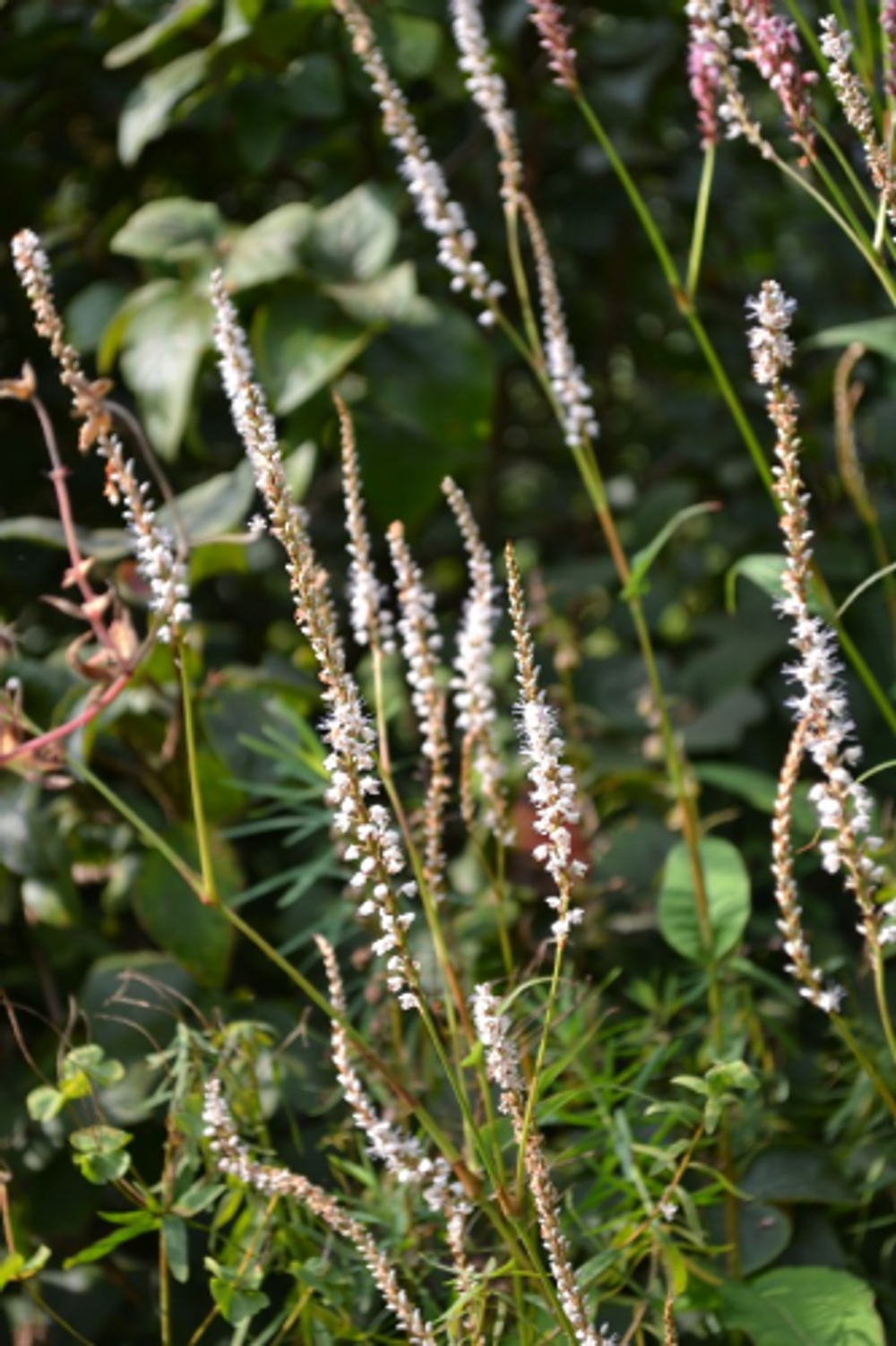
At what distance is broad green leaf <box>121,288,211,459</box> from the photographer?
146 centimetres

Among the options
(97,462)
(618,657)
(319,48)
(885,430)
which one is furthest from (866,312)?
(97,462)

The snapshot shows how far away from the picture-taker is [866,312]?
1945 millimetres

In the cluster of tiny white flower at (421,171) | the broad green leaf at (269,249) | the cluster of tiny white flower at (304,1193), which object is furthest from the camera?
the broad green leaf at (269,249)

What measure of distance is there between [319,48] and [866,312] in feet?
2.35

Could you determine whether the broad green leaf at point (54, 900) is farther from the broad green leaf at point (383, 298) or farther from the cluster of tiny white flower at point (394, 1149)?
the broad green leaf at point (383, 298)

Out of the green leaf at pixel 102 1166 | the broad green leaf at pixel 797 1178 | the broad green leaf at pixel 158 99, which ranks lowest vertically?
the broad green leaf at pixel 797 1178

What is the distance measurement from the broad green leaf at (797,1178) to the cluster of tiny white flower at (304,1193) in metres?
0.32

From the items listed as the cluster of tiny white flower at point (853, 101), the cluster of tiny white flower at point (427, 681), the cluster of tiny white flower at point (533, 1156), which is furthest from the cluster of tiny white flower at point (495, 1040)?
the cluster of tiny white flower at point (853, 101)

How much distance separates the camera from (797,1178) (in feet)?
3.66

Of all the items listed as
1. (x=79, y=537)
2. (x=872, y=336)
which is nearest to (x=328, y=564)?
(x=79, y=537)

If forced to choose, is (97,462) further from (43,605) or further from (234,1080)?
(234,1080)

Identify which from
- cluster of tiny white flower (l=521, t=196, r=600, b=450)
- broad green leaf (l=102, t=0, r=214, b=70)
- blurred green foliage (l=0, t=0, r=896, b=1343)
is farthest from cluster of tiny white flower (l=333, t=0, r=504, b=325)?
broad green leaf (l=102, t=0, r=214, b=70)

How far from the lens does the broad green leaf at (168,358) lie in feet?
4.78

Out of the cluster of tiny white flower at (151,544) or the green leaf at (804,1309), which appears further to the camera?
the green leaf at (804,1309)
